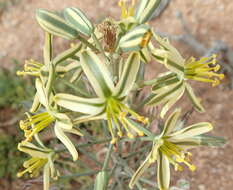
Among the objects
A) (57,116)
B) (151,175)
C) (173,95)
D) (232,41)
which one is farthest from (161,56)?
(232,41)

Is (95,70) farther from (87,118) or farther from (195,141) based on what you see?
(195,141)

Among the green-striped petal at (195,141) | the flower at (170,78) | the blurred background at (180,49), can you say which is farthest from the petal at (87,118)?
the blurred background at (180,49)

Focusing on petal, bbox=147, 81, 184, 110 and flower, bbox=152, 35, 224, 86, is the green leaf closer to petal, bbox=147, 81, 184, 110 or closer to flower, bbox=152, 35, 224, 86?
petal, bbox=147, 81, 184, 110

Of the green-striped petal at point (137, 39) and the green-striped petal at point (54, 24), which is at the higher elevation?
the green-striped petal at point (54, 24)

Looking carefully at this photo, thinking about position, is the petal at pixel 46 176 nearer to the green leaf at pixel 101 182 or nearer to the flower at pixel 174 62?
the green leaf at pixel 101 182

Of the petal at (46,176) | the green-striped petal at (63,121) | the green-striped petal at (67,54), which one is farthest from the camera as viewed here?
the petal at (46,176)

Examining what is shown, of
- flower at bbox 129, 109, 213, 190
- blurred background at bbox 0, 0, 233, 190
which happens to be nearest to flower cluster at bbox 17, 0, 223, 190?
flower at bbox 129, 109, 213, 190

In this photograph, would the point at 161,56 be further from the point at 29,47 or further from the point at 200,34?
the point at 29,47
